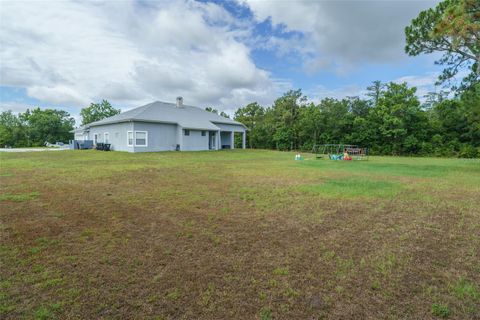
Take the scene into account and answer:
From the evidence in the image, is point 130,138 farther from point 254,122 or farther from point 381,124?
point 381,124

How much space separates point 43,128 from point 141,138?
3506 centimetres

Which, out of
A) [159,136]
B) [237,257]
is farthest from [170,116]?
[237,257]

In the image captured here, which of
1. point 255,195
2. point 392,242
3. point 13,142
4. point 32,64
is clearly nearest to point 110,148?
point 32,64

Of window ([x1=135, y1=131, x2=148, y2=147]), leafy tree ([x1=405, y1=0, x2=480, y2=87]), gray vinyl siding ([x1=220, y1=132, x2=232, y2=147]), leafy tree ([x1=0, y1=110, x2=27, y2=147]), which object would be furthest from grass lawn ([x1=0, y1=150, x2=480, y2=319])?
leafy tree ([x1=0, y1=110, x2=27, y2=147])

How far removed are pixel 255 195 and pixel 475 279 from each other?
4155mm

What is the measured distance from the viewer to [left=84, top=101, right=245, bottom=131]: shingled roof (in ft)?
70.0

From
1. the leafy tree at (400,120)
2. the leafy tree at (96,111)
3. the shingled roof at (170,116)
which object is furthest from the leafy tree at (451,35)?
the leafy tree at (96,111)

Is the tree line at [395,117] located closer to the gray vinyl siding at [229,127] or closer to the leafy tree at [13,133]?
the gray vinyl siding at [229,127]

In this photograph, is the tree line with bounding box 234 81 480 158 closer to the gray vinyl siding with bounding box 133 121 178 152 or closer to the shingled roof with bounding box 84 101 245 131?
the shingled roof with bounding box 84 101 245 131

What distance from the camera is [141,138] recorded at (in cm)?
2075

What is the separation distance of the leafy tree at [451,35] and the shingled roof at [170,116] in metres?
16.9

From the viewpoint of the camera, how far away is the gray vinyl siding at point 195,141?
23078 mm

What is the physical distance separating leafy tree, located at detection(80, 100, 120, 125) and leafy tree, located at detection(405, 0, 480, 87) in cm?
5369

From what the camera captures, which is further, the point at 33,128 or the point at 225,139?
the point at 33,128
